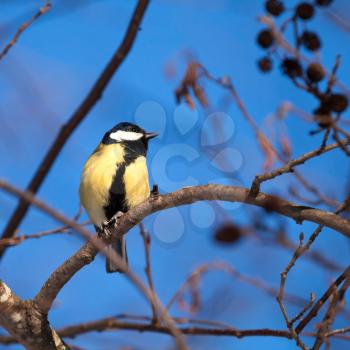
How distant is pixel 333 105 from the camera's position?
142cm

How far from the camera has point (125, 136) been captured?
3.94m

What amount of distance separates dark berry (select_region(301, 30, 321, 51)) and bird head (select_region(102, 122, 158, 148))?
7.10 feet

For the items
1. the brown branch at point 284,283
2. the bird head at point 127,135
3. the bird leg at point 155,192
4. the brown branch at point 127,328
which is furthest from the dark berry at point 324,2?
the bird head at point 127,135

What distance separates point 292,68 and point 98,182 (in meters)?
1.95

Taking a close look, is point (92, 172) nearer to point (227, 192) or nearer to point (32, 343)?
point (32, 343)

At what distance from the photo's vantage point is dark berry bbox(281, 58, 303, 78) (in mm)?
1551

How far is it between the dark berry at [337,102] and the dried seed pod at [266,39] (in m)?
0.39

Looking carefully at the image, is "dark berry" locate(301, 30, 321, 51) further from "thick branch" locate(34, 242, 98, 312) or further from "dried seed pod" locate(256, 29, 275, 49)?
"thick branch" locate(34, 242, 98, 312)

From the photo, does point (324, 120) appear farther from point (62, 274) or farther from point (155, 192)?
point (62, 274)

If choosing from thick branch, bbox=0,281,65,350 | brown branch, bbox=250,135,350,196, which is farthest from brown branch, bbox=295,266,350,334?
thick branch, bbox=0,281,65,350

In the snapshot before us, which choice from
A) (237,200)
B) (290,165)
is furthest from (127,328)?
(290,165)

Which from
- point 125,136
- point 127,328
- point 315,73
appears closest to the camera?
point 315,73

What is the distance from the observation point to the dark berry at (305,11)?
171 centimetres

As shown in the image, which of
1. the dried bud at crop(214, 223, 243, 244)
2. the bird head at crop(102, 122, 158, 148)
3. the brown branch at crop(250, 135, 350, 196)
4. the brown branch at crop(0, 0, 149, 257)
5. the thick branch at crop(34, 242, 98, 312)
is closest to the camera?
the dried bud at crop(214, 223, 243, 244)
